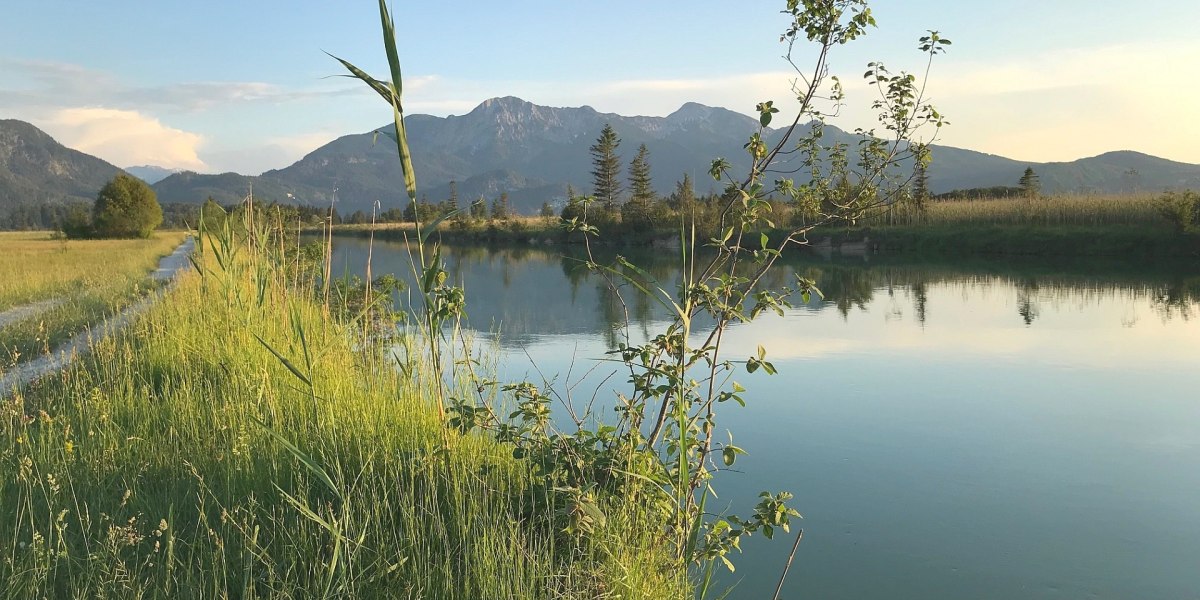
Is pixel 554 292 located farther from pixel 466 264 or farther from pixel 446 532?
pixel 446 532

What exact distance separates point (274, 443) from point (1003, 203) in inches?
1234

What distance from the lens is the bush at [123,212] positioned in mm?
46219

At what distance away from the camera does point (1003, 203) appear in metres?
29.3

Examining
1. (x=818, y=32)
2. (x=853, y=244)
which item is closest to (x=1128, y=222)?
(x=853, y=244)

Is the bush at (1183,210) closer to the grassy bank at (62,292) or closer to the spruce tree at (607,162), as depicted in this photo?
the grassy bank at (62,292)

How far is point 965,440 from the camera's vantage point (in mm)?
6188

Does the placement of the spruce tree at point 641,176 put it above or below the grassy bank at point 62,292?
above

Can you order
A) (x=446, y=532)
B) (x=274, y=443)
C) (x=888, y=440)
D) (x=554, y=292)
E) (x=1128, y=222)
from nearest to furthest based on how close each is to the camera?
(x=446, y=532) → (x=274, y=443) → (x=888, y=440) → (x=554, y=292) → (x=1128, y=222)

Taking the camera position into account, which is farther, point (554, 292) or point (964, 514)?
point (554, 292)

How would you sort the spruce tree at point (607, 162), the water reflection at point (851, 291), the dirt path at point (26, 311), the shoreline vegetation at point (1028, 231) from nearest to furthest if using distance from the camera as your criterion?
1. the dirt path at point (26, 311)
2. the water reflection at point (851, 291)
3. the shoreline vegetation at point (1028, 231)
4. the spruce tree at point (607, 162)

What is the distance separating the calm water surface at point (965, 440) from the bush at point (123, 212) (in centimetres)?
4176

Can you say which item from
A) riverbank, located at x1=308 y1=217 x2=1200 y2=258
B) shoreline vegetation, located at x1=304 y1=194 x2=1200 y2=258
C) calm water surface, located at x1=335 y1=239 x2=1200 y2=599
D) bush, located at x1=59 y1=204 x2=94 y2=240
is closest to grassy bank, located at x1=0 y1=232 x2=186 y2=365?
calm water surface, located at x1=335 y1=239 x2=1200 y2=599

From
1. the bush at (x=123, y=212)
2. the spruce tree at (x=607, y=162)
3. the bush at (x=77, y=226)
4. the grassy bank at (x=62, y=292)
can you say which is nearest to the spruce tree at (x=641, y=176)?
the spruce tree at (x=607, y=162)

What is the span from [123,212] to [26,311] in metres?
42.0
